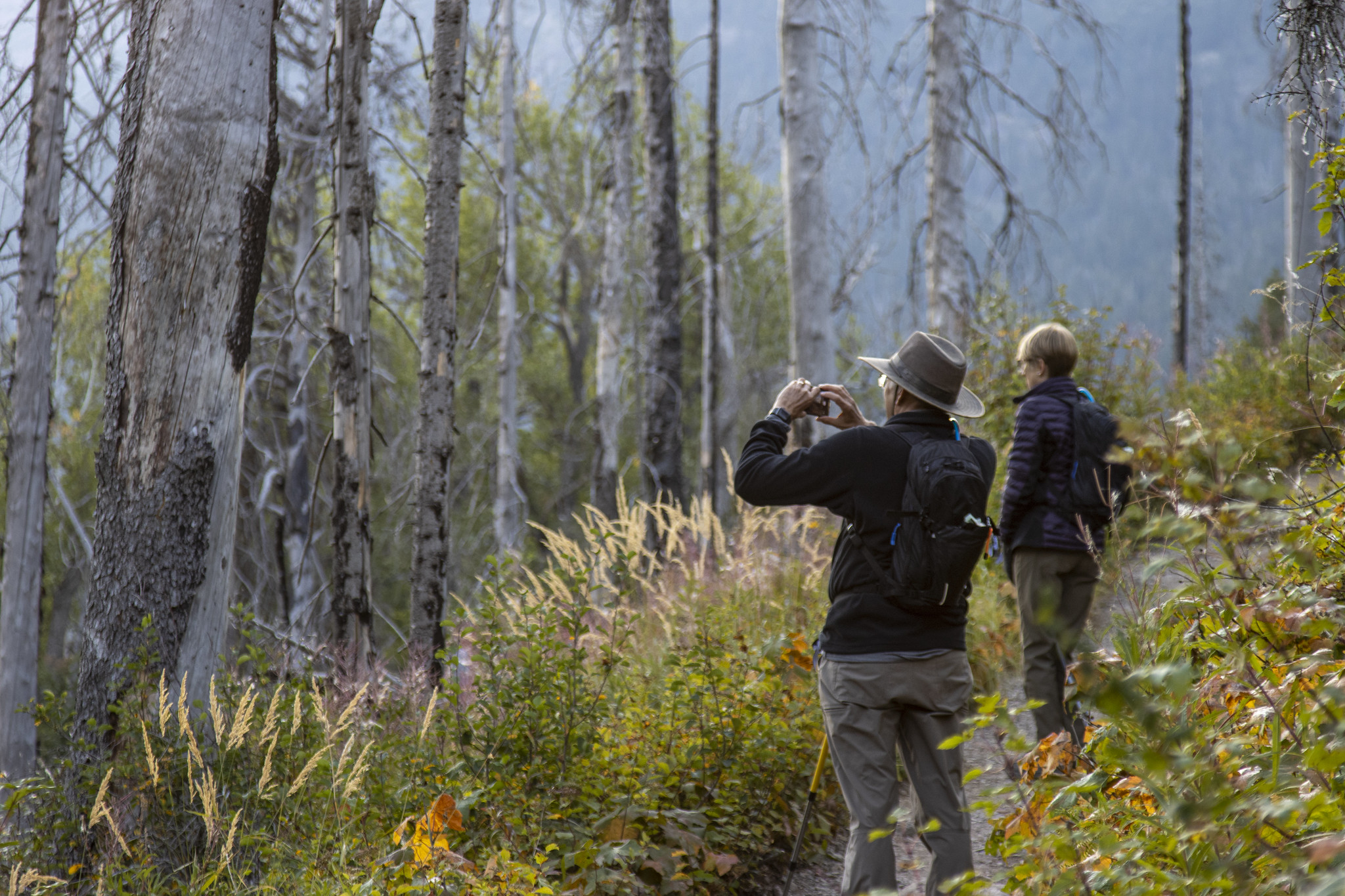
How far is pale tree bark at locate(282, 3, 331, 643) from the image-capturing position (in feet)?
31.8

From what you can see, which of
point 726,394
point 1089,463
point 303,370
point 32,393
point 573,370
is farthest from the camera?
point 726,394

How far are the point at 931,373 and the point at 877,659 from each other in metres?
0.91

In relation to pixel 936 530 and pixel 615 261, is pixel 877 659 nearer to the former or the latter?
pixel 936 530

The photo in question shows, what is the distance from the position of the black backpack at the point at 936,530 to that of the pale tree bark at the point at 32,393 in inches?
237

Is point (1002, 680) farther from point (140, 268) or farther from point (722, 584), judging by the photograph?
point (140, 268)

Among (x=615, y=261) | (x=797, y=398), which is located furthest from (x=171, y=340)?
(x=615, y=261)

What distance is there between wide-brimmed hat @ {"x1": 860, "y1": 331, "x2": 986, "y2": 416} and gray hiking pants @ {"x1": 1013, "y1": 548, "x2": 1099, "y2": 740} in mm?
1422

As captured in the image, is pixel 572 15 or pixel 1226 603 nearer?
pixel 1226 603

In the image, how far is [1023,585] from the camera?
4.07 metres

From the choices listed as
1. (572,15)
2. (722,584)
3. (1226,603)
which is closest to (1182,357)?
(572,15)

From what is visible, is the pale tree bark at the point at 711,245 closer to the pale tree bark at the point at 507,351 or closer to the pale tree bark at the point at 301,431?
the pale tree bark at the point at 507,351

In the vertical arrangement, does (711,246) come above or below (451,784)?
above

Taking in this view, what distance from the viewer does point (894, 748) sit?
2709 millimetres

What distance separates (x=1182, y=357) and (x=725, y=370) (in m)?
10.4
